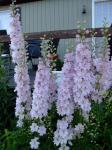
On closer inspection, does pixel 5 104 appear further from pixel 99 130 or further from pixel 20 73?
pixel 99 130

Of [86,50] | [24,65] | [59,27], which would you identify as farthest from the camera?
[59,27]

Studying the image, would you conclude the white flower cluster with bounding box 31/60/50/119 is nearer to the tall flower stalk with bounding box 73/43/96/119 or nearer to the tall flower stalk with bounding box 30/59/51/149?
the tall flower stalk with bounding box 30/59/51/149

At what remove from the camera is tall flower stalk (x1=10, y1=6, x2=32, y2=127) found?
4.71m

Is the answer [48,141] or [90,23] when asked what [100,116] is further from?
[90,23]

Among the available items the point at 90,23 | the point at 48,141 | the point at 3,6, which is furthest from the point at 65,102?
the point at 3,6

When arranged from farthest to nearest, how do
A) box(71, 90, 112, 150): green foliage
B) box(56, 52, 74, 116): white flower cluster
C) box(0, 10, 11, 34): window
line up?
box(0, 10, 11, 34): window < box(71, 90, 112, 150): green foliage < box(56, 52, 74, 116): white flower cluster

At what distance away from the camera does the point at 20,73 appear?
4723 millimetres

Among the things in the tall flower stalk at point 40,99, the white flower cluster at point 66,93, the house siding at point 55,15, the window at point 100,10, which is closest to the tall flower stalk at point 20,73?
the tall flower stalk at point 40,99

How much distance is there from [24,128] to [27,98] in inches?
11.6

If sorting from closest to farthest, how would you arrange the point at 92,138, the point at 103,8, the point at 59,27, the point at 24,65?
the point at 92,138, the point at 24,65, the point at 103,8, the point at 59,27

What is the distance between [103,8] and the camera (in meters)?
14.4

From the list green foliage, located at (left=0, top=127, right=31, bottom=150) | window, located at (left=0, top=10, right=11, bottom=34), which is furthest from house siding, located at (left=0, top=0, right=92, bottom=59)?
green foliage, located at (left=0, top=127, right=31, bottom=150)

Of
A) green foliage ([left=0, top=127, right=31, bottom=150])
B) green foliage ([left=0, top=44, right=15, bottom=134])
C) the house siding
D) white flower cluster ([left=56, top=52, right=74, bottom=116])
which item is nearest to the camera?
white flower cluster ([left=56, top=52, right=74, bottom=116])

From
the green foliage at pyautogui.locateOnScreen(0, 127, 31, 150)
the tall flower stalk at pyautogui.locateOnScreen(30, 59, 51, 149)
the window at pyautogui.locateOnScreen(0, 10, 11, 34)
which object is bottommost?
the green foliage at pyautogui.locateOnScreen(0, 127, 31, 150)
